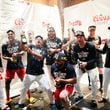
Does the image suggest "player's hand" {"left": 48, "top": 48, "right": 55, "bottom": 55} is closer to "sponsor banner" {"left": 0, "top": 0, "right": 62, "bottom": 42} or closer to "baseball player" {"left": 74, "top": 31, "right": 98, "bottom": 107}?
Answer: "baseball player" {"left": 74, "top": 31, "right": 98, "bottom": 107}

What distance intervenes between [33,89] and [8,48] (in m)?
1.95

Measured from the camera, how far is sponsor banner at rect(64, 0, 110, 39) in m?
6.93

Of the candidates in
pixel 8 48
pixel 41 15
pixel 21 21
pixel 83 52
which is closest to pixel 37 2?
pixel 41 15

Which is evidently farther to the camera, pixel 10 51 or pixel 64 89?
pixel 10 51

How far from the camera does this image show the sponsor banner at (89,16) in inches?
273

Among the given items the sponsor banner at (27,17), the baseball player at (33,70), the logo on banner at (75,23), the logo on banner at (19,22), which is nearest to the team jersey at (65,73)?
the baseball player at (33,70)

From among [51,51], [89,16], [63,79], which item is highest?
[89,16]

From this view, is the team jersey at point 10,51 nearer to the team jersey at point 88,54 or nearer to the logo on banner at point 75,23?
the team jersey at point 88,54

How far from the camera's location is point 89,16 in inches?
289

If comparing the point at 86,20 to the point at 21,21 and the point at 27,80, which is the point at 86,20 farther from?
the point at 27,80

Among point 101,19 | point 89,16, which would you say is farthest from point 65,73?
point 89,16

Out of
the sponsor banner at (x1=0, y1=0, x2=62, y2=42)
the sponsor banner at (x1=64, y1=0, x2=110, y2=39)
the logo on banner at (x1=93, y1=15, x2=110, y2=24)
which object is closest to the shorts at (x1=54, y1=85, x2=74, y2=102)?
the sponsor banner at (x1=0, y1=0, x2=62, y2=42)

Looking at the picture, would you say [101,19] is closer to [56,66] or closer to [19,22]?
[19,22]

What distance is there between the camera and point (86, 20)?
743 cm
